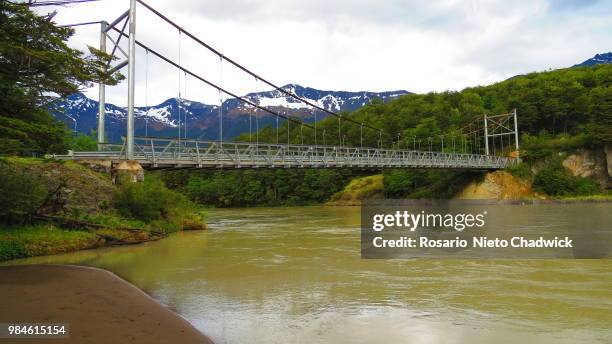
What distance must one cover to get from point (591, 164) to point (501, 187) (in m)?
10.9

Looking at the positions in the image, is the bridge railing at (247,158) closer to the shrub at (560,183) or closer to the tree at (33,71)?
the shrub at (560,183)

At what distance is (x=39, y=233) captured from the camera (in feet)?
48.1

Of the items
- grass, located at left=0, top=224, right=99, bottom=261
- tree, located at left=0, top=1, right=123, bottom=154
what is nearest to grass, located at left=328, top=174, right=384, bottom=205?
grass, located at left=0, top=224, right=99, bottom=261

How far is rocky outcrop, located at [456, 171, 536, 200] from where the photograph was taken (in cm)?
5022

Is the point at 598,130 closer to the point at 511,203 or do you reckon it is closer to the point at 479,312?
the point at 511,203

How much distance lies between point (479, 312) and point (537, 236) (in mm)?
12409

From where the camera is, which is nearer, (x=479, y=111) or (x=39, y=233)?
(x=39, y=233)

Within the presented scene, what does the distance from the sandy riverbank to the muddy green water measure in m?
0.60

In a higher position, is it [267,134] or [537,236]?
[267,134]

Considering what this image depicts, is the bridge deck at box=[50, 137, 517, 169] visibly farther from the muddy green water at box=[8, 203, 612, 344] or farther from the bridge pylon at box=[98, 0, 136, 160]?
the muddy green water at box=[8, 203, 612, 344]

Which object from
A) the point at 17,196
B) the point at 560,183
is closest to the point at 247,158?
the point at 17,196

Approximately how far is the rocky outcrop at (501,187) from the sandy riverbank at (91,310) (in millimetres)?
48092

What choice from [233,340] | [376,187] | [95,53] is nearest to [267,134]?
[376,187]

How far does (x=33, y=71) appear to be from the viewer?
35.3ft
